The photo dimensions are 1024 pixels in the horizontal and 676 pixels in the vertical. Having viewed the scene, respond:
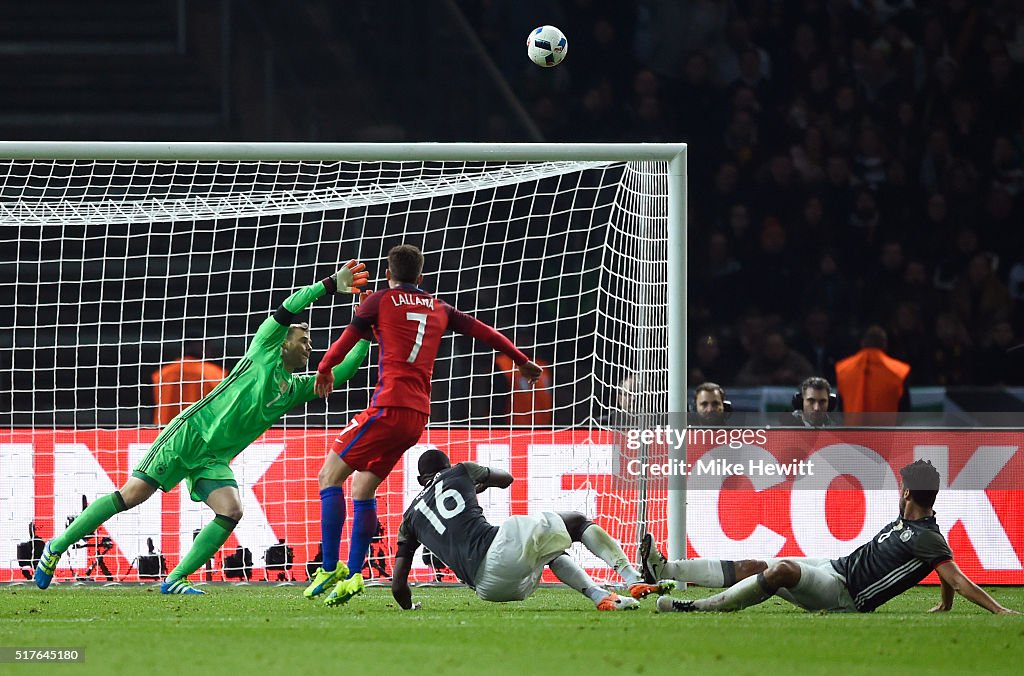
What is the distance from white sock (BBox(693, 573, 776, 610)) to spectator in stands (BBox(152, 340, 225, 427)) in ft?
12.2

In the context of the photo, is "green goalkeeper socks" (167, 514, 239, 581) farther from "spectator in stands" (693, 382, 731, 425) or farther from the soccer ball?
the soccer ball

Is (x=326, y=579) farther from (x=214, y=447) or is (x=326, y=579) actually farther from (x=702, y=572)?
(x=702, y=572)

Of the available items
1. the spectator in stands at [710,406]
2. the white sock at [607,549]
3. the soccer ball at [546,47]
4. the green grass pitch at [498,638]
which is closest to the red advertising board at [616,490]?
the spectator in stands at [710,406]

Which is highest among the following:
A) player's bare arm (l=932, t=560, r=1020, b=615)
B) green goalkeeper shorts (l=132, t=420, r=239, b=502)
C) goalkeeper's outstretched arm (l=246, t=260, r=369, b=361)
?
goalkeeper's outstretched arm (l=246, t=260, r=369, b=361)

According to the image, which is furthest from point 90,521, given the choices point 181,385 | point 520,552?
point 520,552

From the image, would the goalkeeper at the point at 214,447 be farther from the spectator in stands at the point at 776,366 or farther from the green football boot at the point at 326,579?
the spectator in stands at the point at 776,366

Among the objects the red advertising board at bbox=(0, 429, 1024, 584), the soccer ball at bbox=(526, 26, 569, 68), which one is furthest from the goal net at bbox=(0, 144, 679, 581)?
the soccer ball at bbox=(526, 26, 569, 68)

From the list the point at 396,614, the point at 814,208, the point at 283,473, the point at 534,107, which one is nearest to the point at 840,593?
the point at 396,614

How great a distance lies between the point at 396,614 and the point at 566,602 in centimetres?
103

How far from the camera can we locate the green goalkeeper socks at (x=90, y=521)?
7.30 m

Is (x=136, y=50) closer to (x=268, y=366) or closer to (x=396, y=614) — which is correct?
(x=268, y=366)

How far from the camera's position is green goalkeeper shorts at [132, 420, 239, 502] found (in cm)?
739

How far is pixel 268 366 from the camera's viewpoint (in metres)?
7.45

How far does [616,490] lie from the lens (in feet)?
26.5
